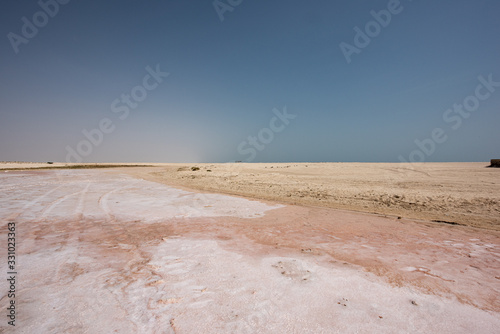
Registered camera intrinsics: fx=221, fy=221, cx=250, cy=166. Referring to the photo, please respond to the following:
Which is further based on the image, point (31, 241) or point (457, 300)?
point (31, 241)

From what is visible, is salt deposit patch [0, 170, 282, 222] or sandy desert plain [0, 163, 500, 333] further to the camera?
salt deposit patch [0, 170, 282, 222]

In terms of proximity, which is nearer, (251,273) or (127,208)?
(251,273)

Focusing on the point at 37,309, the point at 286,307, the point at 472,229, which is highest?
the point at 37,309

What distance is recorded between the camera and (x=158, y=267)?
9.03 ft

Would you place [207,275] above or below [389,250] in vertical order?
above

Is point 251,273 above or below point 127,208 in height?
below

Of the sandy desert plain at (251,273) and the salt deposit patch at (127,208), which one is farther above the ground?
the salt deposit patch at (127,208)

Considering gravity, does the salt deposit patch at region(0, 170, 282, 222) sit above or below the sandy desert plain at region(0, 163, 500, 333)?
above

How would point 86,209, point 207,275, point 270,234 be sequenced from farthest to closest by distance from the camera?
1. point 86,209
2. point 270,234
3. point 207,275

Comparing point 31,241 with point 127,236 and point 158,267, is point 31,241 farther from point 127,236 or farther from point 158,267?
point 158,267

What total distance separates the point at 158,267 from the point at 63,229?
9.31 ft

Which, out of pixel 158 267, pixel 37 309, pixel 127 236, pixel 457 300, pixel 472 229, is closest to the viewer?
pixel 37 309

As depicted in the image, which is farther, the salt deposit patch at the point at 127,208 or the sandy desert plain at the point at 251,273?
the salt deposit patch at the point at 127,208

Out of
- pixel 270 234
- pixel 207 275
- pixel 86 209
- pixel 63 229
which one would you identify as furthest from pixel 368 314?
pixel 86 209
